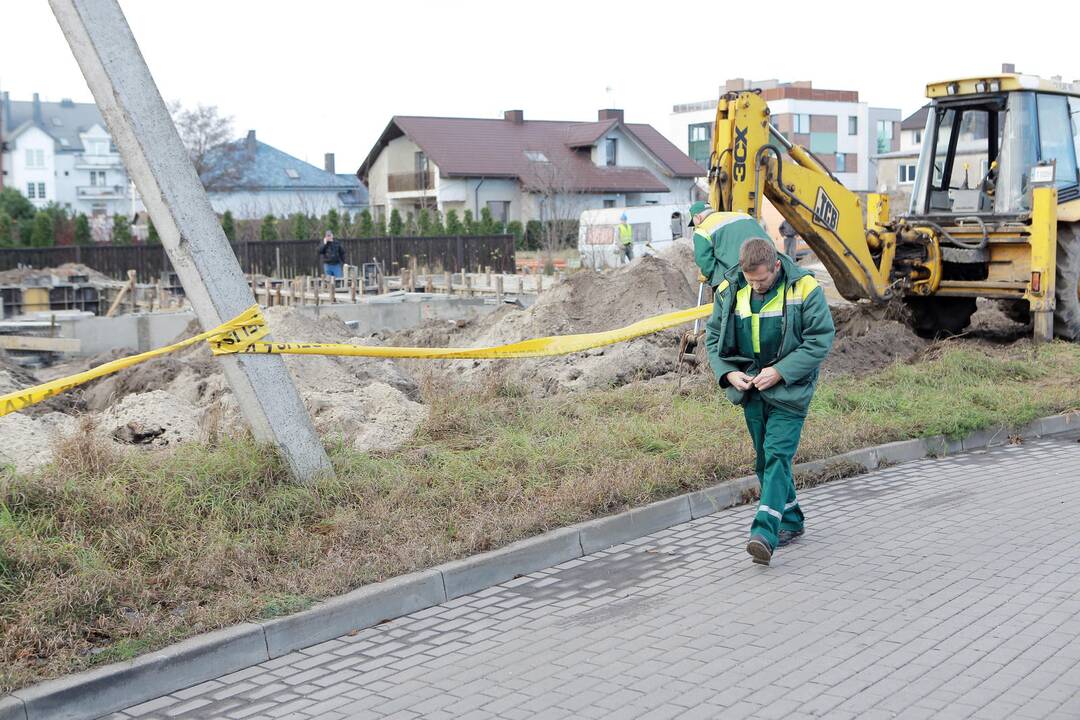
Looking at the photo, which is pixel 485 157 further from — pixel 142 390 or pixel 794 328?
pixel 794 328

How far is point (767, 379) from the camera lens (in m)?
6.53

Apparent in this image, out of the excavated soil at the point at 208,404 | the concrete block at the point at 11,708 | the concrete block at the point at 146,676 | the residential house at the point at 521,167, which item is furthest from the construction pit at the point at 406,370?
the residential house at the point at 521,167

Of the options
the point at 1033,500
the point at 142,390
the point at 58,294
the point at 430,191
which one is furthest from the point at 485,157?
the point at 1033,500

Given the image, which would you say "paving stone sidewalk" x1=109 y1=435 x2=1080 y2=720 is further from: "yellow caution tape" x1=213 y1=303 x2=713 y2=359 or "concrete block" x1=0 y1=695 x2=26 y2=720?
"yellow caution tape" x1=213 y1=303 x2=713 y2=359

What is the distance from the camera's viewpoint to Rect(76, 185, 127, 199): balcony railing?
100681mm

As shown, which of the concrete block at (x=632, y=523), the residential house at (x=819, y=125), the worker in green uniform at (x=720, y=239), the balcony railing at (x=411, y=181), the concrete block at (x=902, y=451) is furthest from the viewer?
the residential house at (x=819, y=125)

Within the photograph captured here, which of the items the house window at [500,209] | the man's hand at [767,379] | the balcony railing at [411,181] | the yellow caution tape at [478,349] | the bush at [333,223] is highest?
the balcony railing at [411,181]

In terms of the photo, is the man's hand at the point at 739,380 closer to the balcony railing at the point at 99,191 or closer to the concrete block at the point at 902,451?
the concrete block at the point at 902,451

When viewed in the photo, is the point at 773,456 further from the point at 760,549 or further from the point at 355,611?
the point at 355,611

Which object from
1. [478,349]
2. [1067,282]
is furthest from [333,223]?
[478,349]

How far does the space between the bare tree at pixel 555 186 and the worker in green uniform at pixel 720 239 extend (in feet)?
144

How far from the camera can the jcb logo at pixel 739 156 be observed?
12023 millimetres

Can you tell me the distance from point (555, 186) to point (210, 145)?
81.5 ft

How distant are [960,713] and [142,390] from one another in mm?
9665
